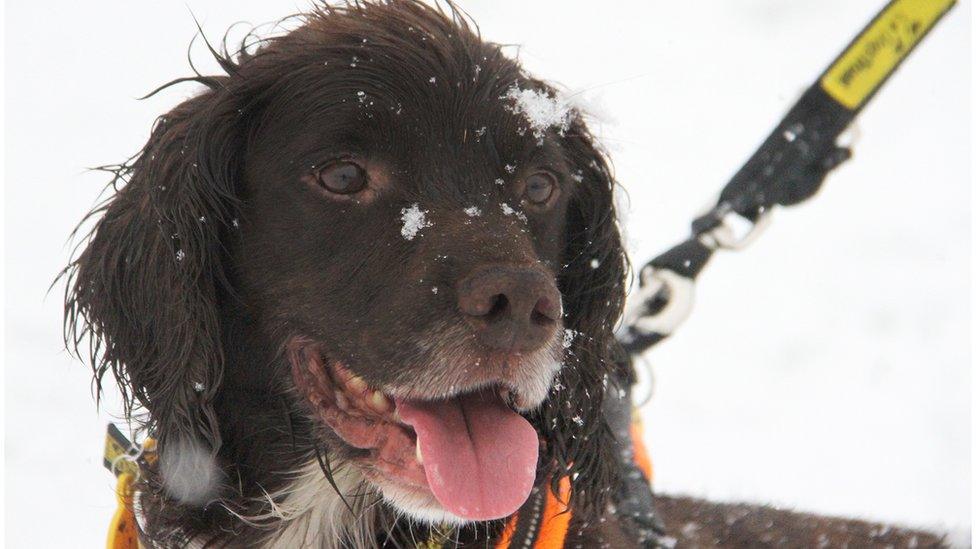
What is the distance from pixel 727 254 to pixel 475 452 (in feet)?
14.2

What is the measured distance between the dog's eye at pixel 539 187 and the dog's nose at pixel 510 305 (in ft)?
1.50

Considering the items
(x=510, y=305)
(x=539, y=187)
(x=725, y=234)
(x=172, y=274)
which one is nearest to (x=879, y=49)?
(x=725, y=234)

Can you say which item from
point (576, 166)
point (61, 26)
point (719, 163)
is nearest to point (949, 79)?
point (719, 163)

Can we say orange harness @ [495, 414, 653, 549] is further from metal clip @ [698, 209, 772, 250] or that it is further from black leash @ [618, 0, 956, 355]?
metal clip @ [698, 209, 772, 250]

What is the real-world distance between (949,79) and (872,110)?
59 centimetres

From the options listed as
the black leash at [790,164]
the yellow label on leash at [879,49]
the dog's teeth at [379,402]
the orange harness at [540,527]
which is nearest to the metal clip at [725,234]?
the black leash at [790,164]

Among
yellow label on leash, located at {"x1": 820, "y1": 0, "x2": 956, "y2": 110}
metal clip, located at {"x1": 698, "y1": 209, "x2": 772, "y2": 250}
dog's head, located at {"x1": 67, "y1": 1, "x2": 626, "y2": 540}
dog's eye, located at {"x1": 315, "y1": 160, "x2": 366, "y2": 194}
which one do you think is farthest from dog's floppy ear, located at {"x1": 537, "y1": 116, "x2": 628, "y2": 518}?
yellow label on leash, located at {"x1": 820, "y1": 0, "x2": 956, "y2": 110}

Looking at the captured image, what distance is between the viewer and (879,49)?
3.24 meters

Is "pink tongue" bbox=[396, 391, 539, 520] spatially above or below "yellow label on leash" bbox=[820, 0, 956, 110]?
below

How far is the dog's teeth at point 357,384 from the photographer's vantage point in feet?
8.17

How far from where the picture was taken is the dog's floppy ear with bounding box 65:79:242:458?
259cm

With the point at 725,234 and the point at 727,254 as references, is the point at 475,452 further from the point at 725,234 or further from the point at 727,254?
the point at 727,254

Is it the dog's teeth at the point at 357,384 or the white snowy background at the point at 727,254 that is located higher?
the dog's teeth at the point at 357,384

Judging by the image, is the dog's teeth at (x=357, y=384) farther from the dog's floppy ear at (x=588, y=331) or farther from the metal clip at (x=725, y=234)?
the metal clip at (x=725, y=234)
